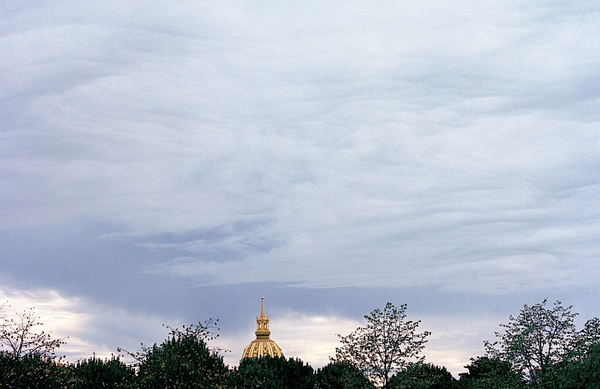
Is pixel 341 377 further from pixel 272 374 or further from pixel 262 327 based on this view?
pixel 262 327

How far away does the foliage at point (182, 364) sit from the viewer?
55906mm

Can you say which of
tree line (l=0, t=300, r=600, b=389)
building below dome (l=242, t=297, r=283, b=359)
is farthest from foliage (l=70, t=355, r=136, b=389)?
building below dome (l=242, t=297, r=283, b=359)

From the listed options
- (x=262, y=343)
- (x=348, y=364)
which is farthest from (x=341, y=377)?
(x=262, y=343)

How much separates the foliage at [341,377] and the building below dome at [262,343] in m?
94.1

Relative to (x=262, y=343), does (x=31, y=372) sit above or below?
below

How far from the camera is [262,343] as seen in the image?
570 ft

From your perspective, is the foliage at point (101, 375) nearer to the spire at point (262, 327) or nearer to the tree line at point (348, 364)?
the tree line at point (348, 364)

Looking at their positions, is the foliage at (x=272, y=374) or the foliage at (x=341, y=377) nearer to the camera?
the foliage at (x=341, y=377)

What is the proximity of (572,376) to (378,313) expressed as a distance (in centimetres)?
1741

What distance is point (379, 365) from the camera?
57.2 m

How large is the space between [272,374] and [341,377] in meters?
10.1

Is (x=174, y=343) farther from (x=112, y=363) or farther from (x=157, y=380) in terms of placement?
(x=112, y=363)

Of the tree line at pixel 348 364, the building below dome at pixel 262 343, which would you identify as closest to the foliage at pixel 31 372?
the tree line at pixel 348 364

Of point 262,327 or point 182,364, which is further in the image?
point 262,327
